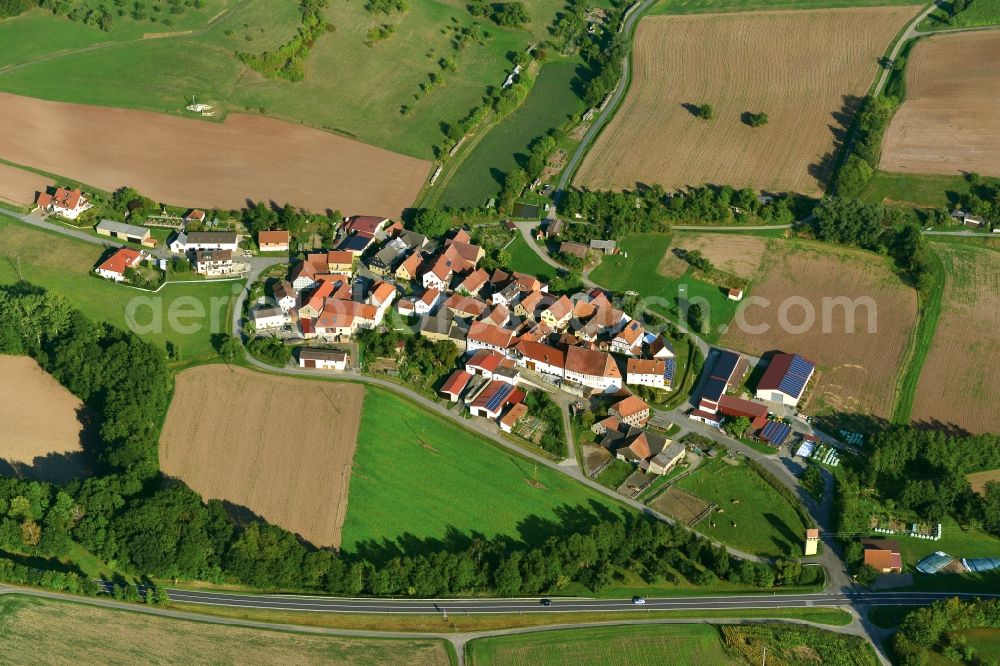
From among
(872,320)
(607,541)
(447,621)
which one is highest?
(872,320)

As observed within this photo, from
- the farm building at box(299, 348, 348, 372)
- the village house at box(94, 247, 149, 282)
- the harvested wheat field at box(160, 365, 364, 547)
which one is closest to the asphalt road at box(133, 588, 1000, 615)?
the harvested wheat field at box(160, 365, 364, 547)

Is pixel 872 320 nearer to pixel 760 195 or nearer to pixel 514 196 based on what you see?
pixel 760 195

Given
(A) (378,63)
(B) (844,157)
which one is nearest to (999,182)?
(B) (844,157)

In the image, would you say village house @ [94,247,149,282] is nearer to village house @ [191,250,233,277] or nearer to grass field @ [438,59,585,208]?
village house @ [191,250,233,277]

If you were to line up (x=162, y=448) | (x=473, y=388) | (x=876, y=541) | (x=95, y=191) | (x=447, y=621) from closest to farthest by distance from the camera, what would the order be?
(x=447, y=621), (x=876, y=541), (x=162, y=448), (x=473, y=388), (x=95, y=191)

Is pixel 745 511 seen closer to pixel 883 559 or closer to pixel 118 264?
pixel 883 559

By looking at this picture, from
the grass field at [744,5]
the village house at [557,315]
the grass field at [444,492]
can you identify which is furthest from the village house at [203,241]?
the grass field at [744,5]

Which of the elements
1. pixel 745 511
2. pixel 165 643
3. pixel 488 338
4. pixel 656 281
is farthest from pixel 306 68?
pixel 165 643
